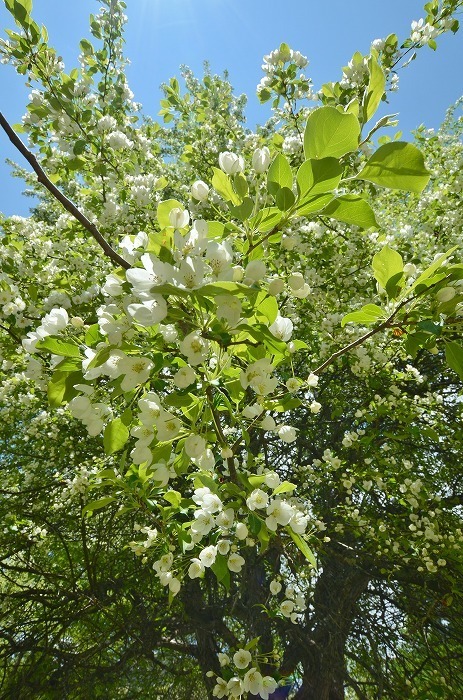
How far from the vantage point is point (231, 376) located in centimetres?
118

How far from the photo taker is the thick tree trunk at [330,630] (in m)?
4.25

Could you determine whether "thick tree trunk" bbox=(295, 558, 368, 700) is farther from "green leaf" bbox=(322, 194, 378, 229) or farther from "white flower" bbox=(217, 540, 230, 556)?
"green leaf" bbox=(322, 194, 378, 229)

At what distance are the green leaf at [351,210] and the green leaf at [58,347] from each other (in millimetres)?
650

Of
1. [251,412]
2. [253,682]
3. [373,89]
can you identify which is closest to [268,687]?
[253,682]

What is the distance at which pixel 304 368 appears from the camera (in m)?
5.28

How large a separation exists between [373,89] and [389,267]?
38 centimetres

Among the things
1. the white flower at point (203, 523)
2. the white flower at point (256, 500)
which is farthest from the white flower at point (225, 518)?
the white flower at point (256, 500)

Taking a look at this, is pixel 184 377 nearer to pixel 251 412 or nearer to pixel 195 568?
pixel 251 412

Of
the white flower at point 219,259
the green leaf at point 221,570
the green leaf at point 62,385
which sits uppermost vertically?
the white flower at point 219,259

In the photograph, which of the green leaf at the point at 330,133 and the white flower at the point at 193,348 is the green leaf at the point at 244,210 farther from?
the white flower at the point at 193,348

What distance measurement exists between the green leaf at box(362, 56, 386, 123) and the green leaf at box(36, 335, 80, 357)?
84cm

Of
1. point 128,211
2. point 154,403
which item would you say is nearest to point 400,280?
point 154,403

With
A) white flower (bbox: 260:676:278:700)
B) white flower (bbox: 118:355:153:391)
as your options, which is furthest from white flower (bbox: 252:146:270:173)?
white flower (bbox: 260:676:278:700)

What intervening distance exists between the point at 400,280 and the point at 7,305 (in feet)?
7.29
